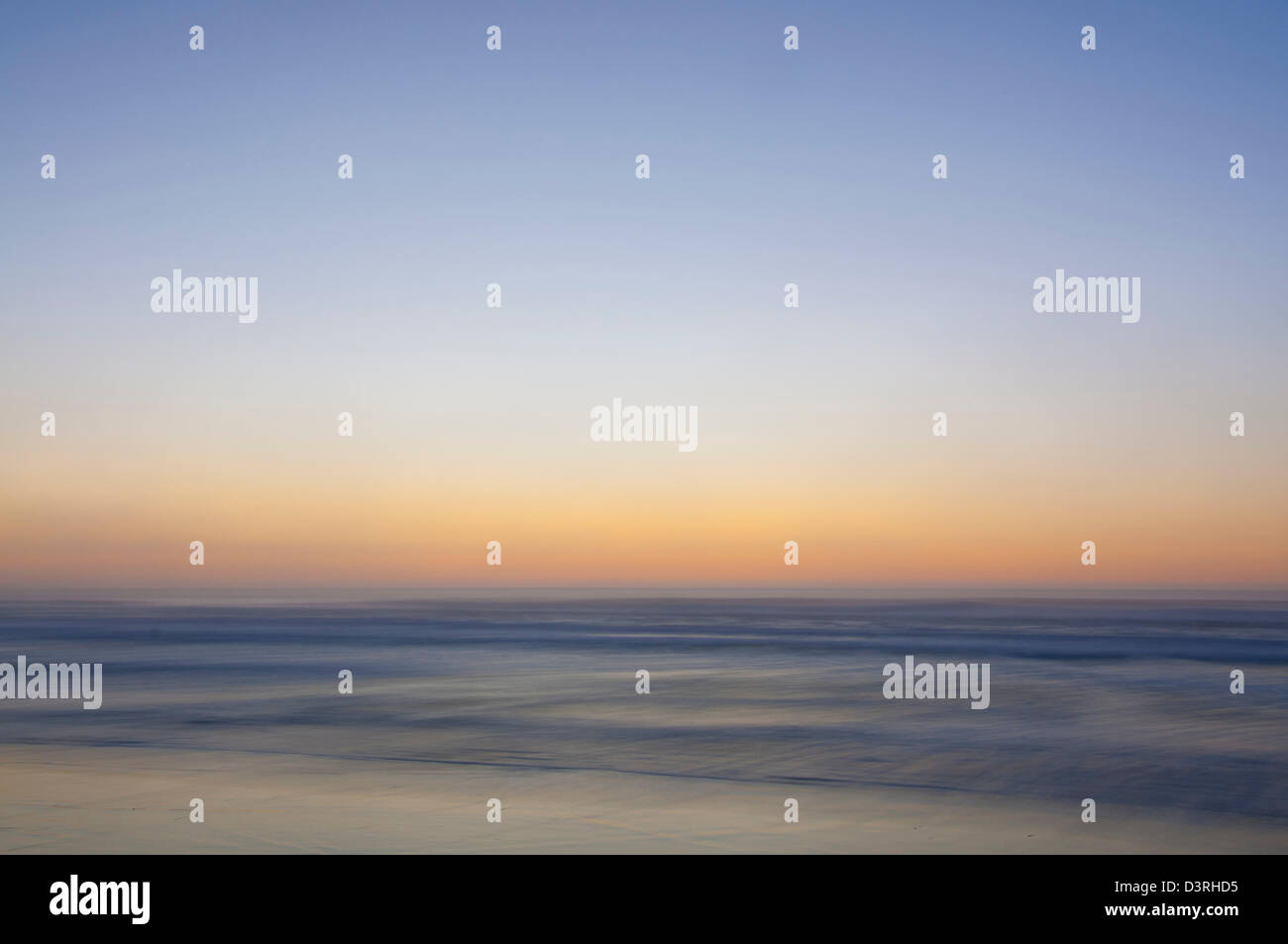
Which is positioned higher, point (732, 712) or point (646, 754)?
point (732, 712)

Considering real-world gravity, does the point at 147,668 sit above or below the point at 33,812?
above

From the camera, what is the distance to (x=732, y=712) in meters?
16.7

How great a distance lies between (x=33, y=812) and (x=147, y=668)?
16.7m

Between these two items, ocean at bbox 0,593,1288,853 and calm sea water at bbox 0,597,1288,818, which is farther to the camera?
calm sea water at bbox 0,597,1288,818

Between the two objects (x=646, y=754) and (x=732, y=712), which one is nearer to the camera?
(x=646, y=754)

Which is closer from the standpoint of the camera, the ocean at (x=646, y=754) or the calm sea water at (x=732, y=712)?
the ocean at (x=646, y=754)

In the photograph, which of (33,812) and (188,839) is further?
(33,812)

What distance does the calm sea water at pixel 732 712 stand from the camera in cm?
1205

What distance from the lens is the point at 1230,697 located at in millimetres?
19484

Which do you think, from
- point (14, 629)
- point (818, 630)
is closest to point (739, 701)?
point (818, 630)

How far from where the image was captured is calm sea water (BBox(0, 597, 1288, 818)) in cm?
1205
